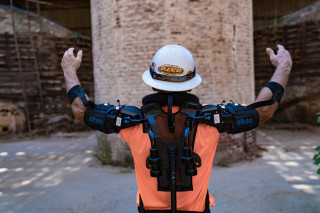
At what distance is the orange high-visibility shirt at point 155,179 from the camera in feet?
6.30

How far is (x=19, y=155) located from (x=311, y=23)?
12.6 meters

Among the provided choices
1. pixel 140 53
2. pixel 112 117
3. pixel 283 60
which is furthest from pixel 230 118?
pixel 140 53

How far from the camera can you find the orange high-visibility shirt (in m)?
1.92

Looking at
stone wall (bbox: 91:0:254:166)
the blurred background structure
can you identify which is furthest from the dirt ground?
stone wall (bbox: 91:0:254:166)

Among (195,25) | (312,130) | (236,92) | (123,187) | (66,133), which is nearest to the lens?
(123,187)

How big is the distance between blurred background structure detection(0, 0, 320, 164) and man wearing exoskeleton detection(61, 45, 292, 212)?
17.2 ft

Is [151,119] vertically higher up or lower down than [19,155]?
higher up

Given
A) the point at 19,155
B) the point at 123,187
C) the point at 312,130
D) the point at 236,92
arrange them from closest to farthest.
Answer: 1. the point at 123,187
2. the point at 236,92
3. the point at 19,155
4. the point at 312,130

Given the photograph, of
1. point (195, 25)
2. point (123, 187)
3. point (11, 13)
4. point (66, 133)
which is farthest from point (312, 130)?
point (11, 13)

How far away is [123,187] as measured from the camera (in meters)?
6.21

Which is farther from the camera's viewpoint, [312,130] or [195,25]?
[312,130]

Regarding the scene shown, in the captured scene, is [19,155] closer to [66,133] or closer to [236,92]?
[66,133]

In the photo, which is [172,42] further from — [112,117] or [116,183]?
[112,117]

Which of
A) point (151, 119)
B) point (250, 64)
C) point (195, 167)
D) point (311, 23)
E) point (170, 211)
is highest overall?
point (311, 23)
